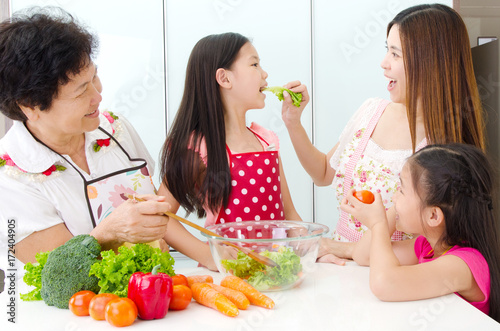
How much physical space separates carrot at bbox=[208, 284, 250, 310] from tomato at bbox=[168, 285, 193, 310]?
0.08m

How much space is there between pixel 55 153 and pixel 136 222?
469mm

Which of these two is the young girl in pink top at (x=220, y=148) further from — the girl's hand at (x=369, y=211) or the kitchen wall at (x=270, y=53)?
the kitchen wall at (x=270, y=53)

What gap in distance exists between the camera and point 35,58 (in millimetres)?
1342

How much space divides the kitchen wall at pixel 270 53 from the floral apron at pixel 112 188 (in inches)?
57.9

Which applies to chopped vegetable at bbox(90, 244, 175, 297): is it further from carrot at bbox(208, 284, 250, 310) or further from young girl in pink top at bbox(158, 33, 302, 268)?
young girl in pink top at bbox(158, 33, 302, 268)

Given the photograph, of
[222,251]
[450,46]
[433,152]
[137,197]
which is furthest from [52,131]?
[450,46]

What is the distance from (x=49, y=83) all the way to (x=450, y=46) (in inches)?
50.5

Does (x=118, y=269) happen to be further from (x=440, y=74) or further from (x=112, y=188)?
(x=440, y=74)

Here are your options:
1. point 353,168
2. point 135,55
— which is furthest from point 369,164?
point 135,55

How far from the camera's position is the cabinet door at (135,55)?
3.04m

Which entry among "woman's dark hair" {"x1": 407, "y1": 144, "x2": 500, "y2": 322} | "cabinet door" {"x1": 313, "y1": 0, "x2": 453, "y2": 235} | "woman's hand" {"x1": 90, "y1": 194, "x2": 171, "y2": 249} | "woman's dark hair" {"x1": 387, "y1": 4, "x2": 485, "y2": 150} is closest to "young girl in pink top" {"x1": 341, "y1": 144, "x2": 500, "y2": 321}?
"woman's dark hair" {"x1": 407, "y1": 144, "x2": 500, "y2": 322}

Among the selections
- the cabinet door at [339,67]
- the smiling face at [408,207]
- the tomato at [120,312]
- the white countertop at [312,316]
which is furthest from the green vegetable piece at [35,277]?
the cabinet door at [339,67]

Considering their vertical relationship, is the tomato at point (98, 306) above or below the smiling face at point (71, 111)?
below

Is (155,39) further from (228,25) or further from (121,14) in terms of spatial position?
(228,25)
